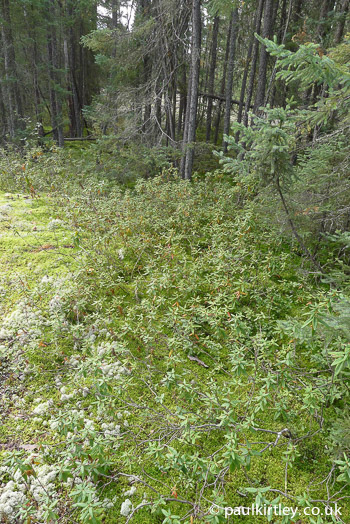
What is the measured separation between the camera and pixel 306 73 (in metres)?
2.54

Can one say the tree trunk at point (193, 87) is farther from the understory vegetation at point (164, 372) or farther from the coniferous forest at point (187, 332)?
the understory vegetation at point (164, 372)

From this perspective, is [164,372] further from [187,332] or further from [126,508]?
[126,508]

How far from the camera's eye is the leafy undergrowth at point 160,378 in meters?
2.38

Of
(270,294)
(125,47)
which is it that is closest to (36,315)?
(270,294)

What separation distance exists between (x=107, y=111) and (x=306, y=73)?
30.6 feet

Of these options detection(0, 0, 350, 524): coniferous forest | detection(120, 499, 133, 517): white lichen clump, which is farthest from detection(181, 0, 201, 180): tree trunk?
detection(120, 499, 133, 517): white lichen clump

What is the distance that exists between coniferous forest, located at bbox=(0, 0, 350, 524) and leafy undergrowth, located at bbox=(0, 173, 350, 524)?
0.08ft

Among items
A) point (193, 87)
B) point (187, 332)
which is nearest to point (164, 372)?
point (187, 332)

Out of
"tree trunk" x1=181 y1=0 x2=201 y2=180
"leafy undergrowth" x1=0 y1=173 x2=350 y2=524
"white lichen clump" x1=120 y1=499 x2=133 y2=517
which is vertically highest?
"tree trunk" x1=181 y1=0 x2=201 y2=180

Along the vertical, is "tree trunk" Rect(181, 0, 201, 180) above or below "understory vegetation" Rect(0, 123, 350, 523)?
above

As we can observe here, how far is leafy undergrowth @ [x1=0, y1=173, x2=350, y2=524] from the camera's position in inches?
93.5

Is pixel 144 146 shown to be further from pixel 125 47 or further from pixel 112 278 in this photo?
pixel 112 278

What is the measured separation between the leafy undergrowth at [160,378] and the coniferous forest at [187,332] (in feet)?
0.08

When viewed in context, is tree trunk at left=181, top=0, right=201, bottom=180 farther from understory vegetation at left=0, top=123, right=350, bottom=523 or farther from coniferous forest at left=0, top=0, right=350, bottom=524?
understory vegetation at left=0, top=123, right=350, bottom=523
